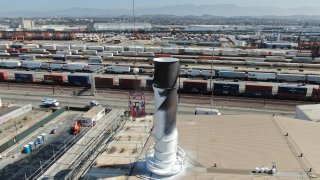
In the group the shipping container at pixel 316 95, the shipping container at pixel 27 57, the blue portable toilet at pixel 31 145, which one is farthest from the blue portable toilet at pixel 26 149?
the shipping container at pixel 27 57

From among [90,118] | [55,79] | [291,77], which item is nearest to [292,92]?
[291,77]

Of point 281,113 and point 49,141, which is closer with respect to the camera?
point 49,141

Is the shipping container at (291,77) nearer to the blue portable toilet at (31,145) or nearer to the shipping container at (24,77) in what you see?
the blue portable toilet at (31,145)

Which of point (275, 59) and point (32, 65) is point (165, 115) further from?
point (275, 59)

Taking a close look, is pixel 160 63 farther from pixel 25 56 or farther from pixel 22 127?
pixel 25 56

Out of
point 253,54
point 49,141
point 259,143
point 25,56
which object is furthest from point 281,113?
point 25,56

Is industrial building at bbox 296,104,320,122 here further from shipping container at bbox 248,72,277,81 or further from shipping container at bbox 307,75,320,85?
shipping container at bbox 307,75,320,85

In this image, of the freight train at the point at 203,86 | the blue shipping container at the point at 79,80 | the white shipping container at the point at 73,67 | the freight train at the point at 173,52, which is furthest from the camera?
the freight train at the point at 173,52
